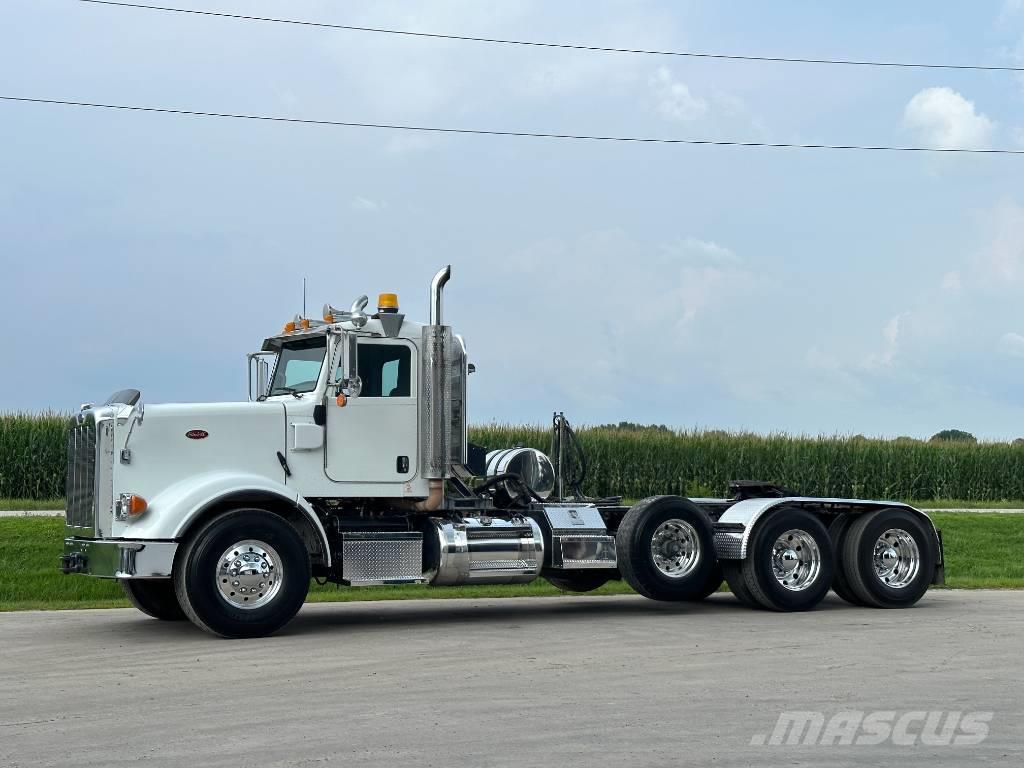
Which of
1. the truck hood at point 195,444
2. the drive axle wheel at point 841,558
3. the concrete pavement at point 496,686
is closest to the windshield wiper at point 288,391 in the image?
the truck hood at point 195,444

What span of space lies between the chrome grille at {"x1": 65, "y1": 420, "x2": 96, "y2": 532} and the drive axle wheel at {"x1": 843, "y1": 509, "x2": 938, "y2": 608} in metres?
8.94

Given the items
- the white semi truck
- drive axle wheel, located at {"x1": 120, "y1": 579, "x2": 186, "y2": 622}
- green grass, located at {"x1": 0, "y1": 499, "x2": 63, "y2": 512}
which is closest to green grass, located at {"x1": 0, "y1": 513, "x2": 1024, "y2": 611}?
drive axle wheel, located at {"x1": 120, "y1": 579, "x2": 186, "y2": 622}

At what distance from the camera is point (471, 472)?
16.2 meters

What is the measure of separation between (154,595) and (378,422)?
3.27m

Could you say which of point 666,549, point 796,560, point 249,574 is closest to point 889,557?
point 796,560

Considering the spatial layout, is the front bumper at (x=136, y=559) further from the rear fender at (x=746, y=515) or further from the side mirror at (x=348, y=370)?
the rear fender at (x=746, y=515)

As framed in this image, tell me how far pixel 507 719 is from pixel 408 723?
645 mm

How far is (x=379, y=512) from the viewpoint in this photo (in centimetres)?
1582

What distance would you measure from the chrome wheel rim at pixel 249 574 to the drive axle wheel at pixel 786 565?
5.66 metres

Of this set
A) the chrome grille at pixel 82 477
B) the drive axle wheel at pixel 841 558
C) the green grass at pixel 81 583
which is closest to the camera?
the chrome grille at pixel 82 477

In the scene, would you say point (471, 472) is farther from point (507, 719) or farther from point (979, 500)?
point (979, 500)

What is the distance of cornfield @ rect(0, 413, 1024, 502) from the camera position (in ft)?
123

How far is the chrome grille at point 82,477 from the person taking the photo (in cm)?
1462

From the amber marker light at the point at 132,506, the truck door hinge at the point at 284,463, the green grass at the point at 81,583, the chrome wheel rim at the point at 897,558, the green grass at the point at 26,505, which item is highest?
the truck door hinge at the point at 284,463
